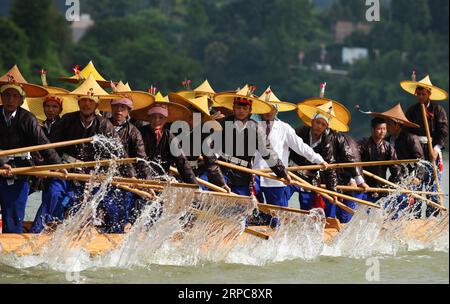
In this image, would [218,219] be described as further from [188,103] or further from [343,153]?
[343,153]

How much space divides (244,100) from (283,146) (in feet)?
3.16

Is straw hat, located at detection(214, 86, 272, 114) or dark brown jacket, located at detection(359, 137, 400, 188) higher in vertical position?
straw hat, located at detection(214, 86, 272, 114)

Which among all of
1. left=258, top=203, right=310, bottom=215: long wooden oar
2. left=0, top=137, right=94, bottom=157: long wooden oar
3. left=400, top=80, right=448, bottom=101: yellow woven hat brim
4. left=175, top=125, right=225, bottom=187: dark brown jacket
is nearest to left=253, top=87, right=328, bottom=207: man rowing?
left=175, top=125, right=225, bottom=187: dark brown jacket

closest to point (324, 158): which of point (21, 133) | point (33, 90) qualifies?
point (33, 90)

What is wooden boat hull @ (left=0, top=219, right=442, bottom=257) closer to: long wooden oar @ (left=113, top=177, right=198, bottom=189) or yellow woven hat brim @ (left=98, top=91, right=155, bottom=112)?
long wooden oar @ (left=113, top=177, right=198, bottom=189)

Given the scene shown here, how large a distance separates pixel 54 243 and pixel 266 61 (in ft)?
205

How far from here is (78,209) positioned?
12398 mm

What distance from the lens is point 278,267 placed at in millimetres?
12586

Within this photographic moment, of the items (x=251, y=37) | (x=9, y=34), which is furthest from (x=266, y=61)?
(x=9, y=34)

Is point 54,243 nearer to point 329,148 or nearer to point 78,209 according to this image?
point 78,209

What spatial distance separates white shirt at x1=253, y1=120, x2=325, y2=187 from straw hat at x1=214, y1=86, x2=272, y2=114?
0.24 m

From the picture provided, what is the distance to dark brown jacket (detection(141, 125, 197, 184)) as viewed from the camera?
12062mm
